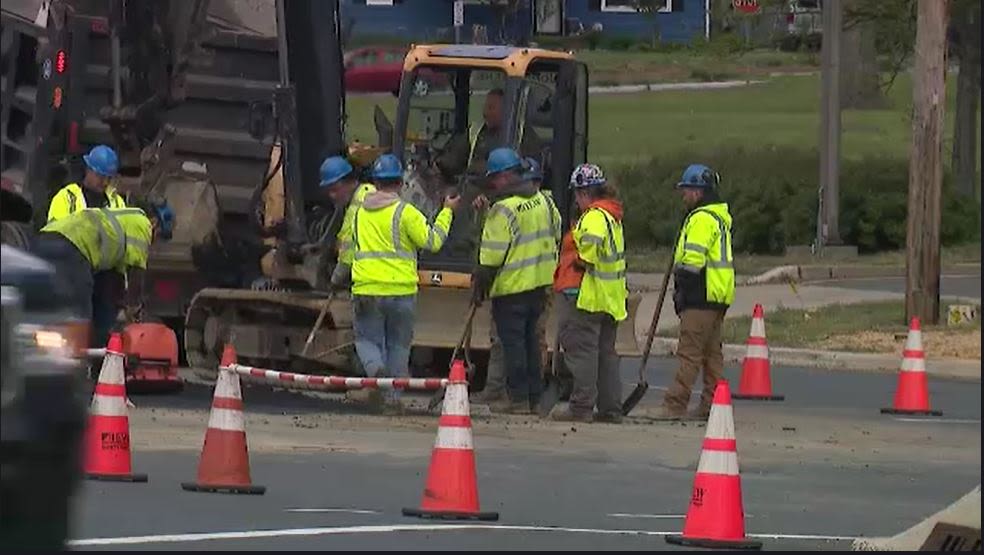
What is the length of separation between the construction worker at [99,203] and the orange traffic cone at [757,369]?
514 cm

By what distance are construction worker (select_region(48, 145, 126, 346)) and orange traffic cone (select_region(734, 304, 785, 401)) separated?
5.14m

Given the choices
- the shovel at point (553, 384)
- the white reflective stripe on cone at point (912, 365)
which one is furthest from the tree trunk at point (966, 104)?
the shovel at point (553, 384)

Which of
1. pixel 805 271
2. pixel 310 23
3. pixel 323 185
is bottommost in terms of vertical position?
pixel 805 271

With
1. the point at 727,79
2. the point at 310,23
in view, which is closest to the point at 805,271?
the point at 310,23

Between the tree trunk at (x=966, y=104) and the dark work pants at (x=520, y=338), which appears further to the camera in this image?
the tree trunk at (x=966, y=104)

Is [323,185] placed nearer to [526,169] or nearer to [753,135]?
[526,169]

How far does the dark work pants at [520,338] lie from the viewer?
56.8 feet

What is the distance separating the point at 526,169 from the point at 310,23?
107 inches

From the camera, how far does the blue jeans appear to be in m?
17.1

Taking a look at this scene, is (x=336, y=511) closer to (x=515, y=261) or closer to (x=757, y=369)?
(x=515, y=261)

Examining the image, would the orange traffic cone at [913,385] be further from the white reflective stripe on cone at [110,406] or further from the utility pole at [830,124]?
the utility pole at [830,124]

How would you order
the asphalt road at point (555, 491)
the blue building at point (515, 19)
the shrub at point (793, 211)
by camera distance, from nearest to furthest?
the asphalt road at point (555, 491)
the blue building at point (515, 19)
the shrub at point (793, 211)

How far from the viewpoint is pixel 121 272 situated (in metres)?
17.5

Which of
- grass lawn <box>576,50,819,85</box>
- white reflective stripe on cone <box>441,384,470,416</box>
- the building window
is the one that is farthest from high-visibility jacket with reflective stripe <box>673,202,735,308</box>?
grass lawn <box>576,50,819,85</box>
